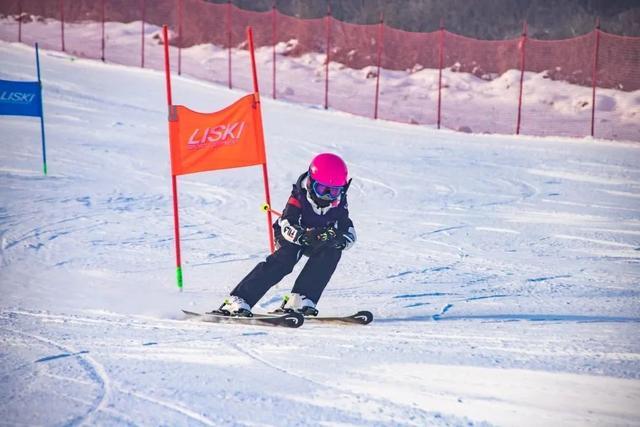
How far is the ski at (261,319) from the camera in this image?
18.1 feet

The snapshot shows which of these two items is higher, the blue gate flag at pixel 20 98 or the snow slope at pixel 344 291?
the blue gate flag at pixel 20 98

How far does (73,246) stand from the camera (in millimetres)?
8758

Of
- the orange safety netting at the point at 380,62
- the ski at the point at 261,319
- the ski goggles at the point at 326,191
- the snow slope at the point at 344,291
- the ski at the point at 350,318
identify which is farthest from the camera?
the orange safety netting at the point at 380,62

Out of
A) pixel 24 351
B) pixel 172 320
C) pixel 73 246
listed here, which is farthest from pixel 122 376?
pixel 73 246

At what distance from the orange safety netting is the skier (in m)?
15.1

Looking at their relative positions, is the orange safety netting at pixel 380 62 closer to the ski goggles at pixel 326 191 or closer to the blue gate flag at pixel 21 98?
the blue gate flag at pixel 21 98

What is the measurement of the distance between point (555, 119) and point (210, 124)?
17.3 m

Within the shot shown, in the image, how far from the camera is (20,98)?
42.0ft

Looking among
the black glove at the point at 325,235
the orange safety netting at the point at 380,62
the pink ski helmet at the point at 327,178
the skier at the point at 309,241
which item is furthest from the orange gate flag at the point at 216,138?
the orange safety netting at the point at 380,62

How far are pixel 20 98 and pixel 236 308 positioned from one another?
8774 mm

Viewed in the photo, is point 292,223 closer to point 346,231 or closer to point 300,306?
point 346,231

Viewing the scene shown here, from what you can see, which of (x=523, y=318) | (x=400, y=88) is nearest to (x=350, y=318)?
(x=523, y=318)

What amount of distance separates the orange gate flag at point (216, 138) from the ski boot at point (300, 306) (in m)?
1.80

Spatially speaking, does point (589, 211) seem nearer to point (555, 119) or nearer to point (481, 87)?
point (555, 119)
